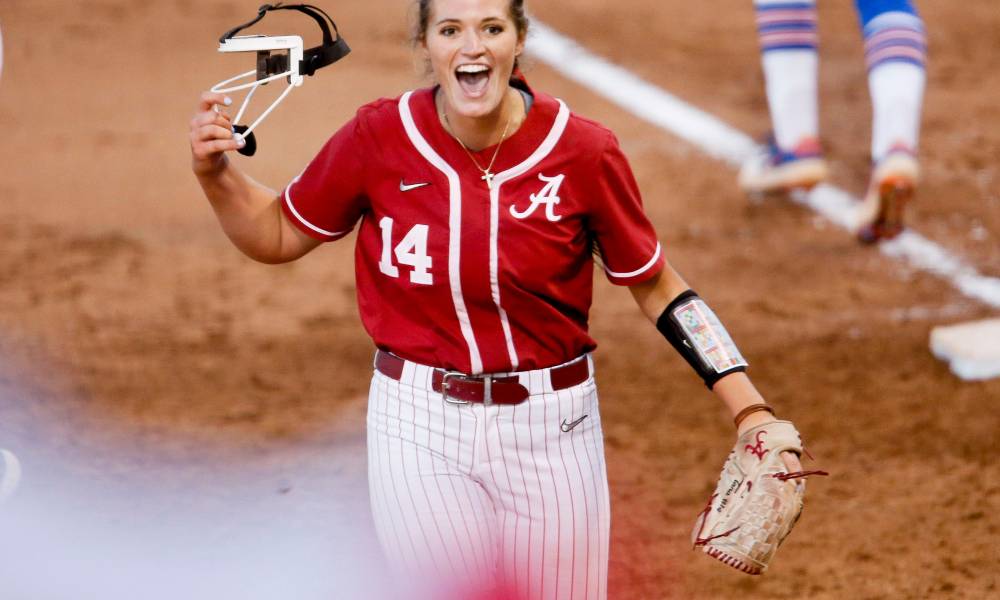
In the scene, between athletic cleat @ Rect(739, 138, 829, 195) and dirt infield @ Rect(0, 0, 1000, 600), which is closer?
dirt infield @ Rect(0, 0, 1000, 600)

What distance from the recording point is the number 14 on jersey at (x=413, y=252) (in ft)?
8.65

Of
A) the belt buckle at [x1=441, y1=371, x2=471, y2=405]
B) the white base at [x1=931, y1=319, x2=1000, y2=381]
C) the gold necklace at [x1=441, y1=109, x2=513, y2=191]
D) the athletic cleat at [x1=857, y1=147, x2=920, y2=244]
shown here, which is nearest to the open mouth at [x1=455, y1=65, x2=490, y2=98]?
the gold necklace at [x1=441, y1=109, x2=513, y2=191]

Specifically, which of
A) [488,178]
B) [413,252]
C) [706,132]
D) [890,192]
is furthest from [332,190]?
[706,132]

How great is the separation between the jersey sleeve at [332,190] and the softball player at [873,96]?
3.17 metres

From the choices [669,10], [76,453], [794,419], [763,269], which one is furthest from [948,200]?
[76,453]

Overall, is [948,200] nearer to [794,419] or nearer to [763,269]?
[763,269]

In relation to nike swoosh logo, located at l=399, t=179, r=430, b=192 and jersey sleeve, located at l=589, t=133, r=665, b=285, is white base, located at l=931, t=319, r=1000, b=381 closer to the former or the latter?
jersey sleeve, located at l=589, t=133, r=665, b=285

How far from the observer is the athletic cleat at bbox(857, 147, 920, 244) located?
534cm

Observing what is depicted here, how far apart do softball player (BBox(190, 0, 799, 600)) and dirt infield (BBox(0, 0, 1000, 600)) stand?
50cm

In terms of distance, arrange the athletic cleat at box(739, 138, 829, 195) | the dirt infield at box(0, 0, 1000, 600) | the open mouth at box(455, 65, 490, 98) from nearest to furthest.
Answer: the open mouth at box(455, 65, 490, 98), the dirt infield at box(0, 0, 1000, 600), the athletic cleat at box(739, 138, 829, 195)

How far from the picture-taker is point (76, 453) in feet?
15.0

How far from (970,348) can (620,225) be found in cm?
274

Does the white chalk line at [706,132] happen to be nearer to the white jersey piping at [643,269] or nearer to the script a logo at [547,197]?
the white jersey piping at [643,269]

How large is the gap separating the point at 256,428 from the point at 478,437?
2263 millimetres
